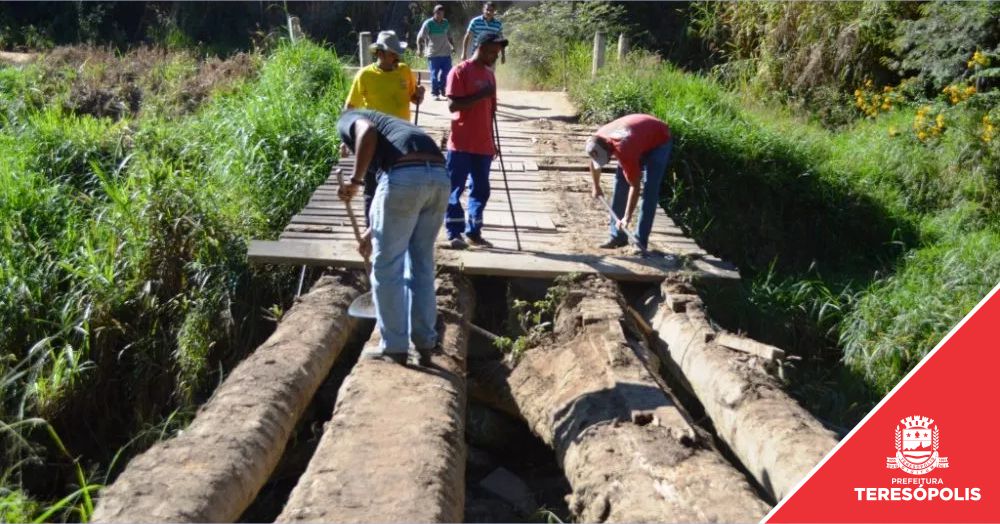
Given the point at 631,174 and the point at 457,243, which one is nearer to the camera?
the point at 631,174

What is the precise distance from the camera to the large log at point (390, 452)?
11.2 ft

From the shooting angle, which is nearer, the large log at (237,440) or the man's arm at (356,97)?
the large log at (237,440)

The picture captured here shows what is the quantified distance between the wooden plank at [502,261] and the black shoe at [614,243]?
9.5 inches

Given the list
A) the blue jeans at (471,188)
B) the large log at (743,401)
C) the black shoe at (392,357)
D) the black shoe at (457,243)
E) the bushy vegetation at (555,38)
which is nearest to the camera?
the large log at (743,401)

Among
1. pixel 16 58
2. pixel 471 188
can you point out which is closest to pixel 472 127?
pixel 471 188

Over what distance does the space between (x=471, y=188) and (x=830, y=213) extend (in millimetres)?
4561

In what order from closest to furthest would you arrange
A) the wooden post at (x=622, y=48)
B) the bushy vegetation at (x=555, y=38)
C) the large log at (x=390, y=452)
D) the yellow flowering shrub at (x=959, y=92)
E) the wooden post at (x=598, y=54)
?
the large log at (x=390, y=452) < the yellow flowering shrub at (x=959, y=92) < the wooden post at (x=598, y=54) < the wooden post at (x=622, y=48) < the bushy vegetation at (x=555, y=38)

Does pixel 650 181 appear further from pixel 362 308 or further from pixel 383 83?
pixel 362 308

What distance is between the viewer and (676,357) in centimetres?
559

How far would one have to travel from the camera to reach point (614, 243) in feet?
22.3

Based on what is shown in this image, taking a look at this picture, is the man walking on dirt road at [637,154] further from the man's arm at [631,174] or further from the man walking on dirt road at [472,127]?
the man walking on dirt road at [472,127]

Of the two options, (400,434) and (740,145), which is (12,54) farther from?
(400,434)

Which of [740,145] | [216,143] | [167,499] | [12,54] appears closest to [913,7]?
[740,145]

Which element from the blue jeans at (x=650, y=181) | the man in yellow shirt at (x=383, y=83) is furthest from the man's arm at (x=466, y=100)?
the blue jeans at (x=650, y=181)
